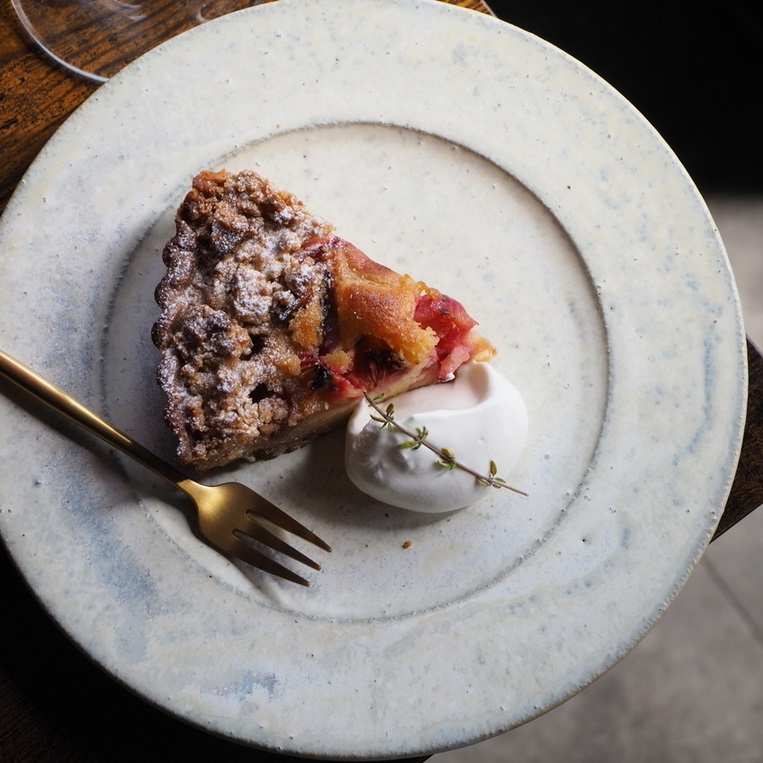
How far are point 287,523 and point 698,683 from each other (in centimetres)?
216

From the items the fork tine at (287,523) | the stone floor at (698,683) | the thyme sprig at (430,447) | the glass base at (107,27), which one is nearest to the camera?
the thyme sprig at (430,447)

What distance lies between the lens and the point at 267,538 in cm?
180

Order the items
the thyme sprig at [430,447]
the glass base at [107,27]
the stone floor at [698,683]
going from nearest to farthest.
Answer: the thyme sprig at [430,447] → the glass base at [107,27] → the stone floor at [698,683]

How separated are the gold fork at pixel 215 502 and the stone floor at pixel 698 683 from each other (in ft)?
5.45

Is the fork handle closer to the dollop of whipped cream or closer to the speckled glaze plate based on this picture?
the speckled glaze plate

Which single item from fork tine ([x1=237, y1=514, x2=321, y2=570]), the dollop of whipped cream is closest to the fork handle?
fork tine ([x1=237, y1=514, x2=321, y2=570])

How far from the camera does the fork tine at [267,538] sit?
179cm

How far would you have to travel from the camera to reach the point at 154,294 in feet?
6.25

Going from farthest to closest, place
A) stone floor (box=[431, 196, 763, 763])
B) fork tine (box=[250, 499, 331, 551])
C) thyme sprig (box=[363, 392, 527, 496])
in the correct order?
stone floor (box=[431, 196, 763, 763]) < fork tine (box=[250, 499, 331, 551]) < thyme sprig (box=[363, 392, 527, 496])

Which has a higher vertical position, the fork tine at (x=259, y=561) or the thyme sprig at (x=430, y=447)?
the thyme sprig at (x=430, y=447)

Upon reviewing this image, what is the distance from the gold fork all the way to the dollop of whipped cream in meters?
0.20

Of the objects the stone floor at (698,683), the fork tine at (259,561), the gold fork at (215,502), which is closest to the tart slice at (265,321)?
the gold fork at (215,502)

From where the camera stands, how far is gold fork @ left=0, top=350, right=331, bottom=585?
180 centimetres

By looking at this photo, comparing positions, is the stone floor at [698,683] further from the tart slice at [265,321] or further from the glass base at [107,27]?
the glass base at [107,27]
